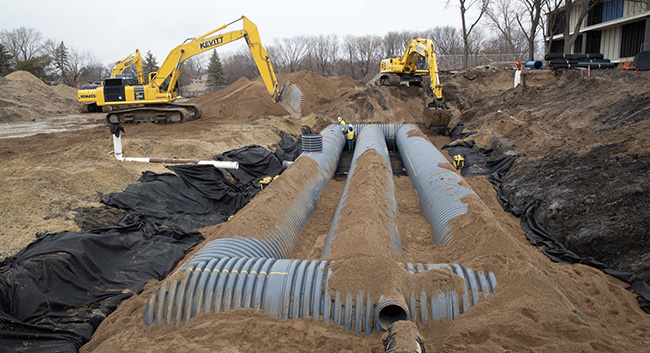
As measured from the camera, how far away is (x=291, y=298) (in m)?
3.97

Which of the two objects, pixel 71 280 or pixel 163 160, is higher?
pixel 163 160

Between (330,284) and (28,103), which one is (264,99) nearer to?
(28,103)

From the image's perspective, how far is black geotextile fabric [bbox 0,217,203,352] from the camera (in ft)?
13.6

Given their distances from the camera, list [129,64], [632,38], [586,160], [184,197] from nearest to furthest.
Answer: [586,160], [184,197], [129,64], [632,38]

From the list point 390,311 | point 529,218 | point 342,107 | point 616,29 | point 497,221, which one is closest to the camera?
point 390,311

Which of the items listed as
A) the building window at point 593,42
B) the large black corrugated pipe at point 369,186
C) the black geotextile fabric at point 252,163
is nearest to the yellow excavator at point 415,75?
the large black corrugated pipe at point 369,186

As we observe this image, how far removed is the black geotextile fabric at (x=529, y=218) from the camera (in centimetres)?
494

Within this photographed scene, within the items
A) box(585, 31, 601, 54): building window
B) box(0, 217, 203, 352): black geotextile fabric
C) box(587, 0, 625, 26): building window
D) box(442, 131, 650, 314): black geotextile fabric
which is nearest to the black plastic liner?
box(0, 217, 203, 352): black geotextile fabric

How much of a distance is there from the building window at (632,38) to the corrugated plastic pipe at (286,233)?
93.5 feet

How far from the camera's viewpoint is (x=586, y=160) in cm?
799

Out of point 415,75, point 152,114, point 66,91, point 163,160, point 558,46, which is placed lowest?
point 163,160

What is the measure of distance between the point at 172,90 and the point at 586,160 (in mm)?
15263

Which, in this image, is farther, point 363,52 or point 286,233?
point 363,52

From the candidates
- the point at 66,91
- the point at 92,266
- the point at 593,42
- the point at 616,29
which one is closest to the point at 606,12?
the point at 616,29
